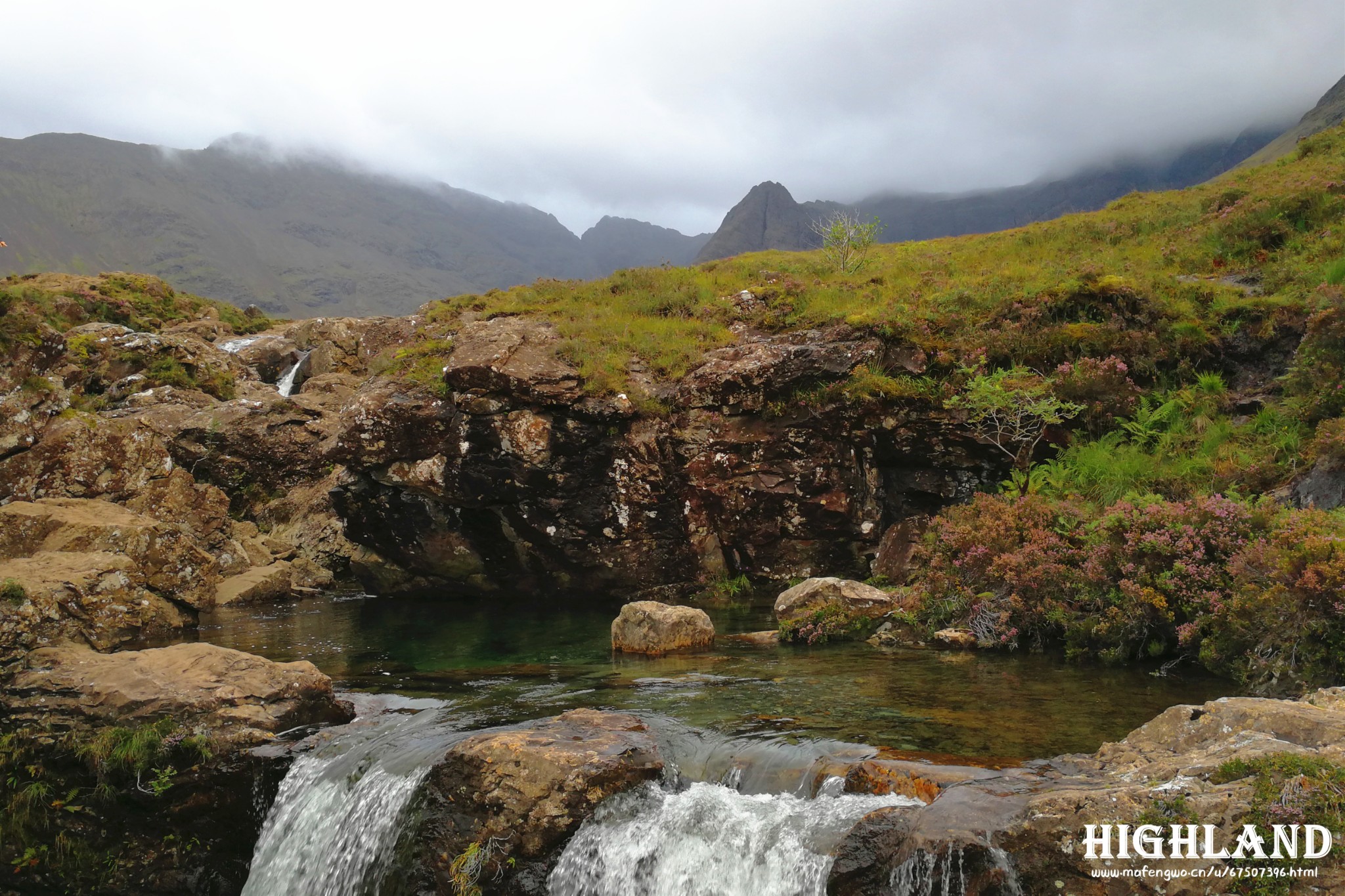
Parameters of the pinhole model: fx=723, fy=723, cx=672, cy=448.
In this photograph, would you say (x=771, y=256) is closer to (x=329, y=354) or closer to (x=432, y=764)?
(x=329, y=354)

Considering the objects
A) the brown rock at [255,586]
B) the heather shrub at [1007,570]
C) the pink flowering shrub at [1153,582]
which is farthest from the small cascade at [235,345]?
the pink flowering shrub at [1153,582]

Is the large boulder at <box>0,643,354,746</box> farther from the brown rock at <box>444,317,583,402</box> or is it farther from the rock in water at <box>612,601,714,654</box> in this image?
the brown rock at <box>444,317,583,402</box>

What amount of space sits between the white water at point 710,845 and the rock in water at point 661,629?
288 inches

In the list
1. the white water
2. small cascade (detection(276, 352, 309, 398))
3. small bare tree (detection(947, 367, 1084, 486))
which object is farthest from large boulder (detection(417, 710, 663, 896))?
small cascade (detection(276, 352, 309, 398))

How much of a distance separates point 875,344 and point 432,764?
15.8 metres

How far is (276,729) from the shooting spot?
9453 mm

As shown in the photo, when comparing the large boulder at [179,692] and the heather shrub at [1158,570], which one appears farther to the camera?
the heather shrub at [1158,570]

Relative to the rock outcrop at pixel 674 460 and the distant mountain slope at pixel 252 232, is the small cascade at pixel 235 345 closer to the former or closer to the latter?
the rock outcrop at pixel 674 460

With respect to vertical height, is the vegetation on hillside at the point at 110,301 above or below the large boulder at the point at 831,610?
above

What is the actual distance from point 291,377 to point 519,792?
1433 inches

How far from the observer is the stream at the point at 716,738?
634 centimetres

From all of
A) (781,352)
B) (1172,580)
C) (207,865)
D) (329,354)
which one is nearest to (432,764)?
(207,865)

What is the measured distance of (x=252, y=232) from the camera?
14962cm

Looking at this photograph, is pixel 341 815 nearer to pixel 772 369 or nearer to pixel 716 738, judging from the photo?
pixel 716 738
